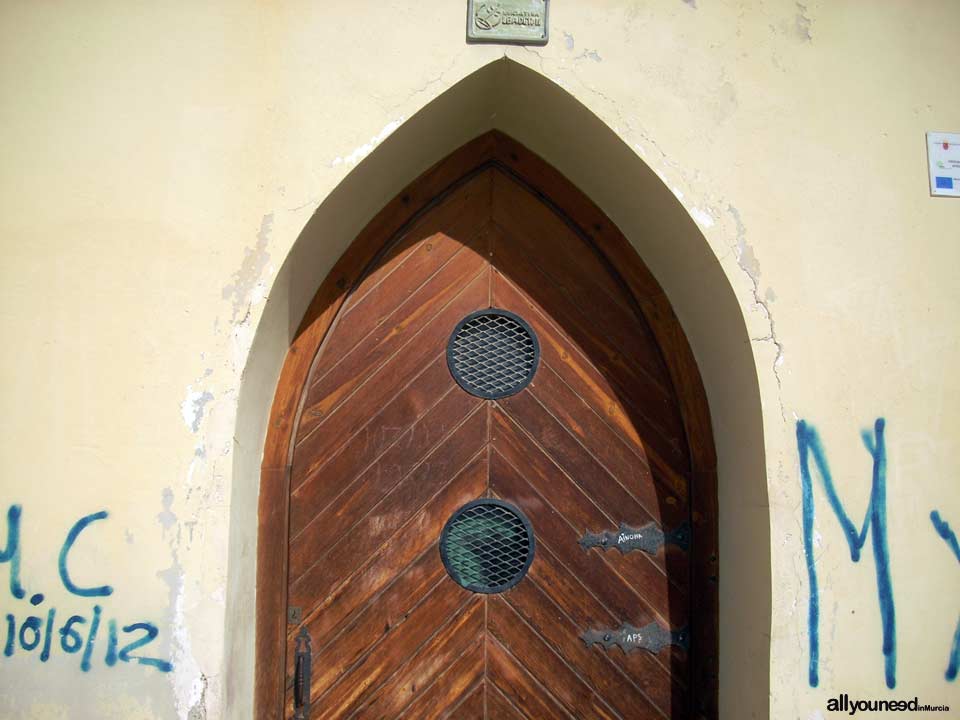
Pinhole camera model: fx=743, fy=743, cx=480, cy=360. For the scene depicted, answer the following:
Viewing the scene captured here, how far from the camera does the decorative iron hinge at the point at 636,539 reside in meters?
Answer: 2.71

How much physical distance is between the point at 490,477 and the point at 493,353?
Result: 0.46 m

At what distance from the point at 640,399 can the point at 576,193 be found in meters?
0.82

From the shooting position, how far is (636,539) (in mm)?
2715

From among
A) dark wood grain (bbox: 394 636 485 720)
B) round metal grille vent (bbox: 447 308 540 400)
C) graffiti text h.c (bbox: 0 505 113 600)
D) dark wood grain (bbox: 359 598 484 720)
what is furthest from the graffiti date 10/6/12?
round metal grille vent (bbox: 447 308 540 400)

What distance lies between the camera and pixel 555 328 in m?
2.80

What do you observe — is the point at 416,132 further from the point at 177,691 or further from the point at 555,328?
the point at 177,691

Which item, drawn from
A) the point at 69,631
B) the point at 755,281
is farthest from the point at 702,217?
the point at 69,631

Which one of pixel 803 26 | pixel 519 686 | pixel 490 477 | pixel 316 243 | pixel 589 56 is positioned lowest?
pixel 519 686

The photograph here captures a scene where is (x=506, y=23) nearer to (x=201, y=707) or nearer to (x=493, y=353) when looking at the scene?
(x=493, y=353)

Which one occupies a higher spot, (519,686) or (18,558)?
(18,558)

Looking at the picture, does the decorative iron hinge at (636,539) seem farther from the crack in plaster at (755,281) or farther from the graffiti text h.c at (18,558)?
the graffiti text h.c at (18,558)

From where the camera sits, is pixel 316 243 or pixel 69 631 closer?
pixel 69 631

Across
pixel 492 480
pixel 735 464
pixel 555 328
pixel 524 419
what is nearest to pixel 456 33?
pixel 555 328

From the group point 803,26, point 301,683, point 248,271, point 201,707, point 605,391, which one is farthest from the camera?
point 605,391
